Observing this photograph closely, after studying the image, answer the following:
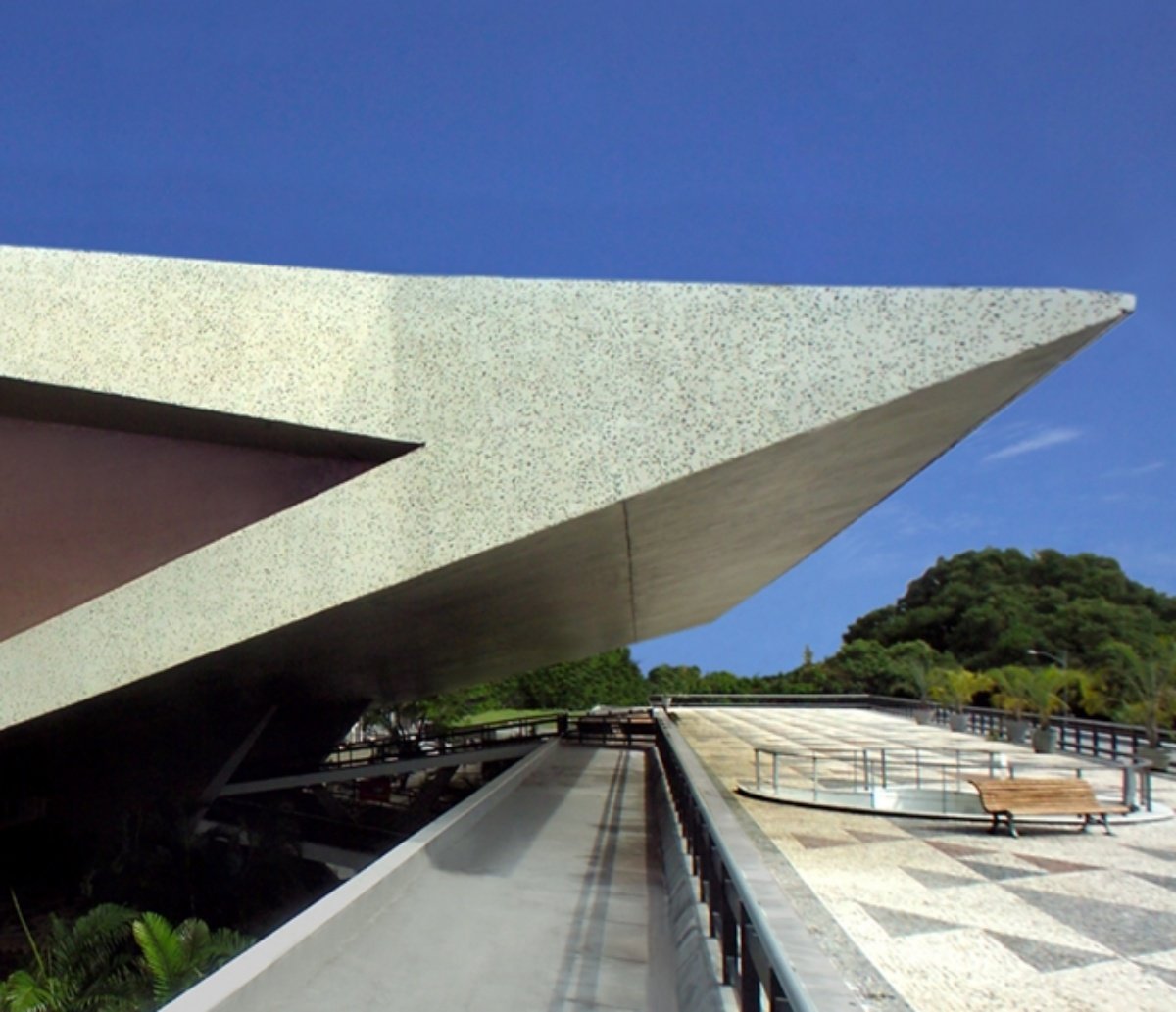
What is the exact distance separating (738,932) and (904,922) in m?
3.56

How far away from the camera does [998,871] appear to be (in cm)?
836

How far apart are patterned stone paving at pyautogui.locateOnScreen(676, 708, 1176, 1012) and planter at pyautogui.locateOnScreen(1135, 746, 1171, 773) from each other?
20.0 ft

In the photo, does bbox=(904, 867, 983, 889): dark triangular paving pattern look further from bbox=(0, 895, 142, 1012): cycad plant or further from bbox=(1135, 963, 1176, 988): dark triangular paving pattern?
bbox=(0, 895, 142, 1012): cycad plant

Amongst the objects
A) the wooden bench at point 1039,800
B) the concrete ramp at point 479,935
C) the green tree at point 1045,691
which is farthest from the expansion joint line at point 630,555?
the green tree at point 1045,691

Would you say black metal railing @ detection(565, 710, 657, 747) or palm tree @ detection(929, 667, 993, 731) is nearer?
black metal railing @ detection(565, 710, 657, 747)

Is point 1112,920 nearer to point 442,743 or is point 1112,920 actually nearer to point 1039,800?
point 1039,800

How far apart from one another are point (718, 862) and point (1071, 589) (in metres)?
56.0

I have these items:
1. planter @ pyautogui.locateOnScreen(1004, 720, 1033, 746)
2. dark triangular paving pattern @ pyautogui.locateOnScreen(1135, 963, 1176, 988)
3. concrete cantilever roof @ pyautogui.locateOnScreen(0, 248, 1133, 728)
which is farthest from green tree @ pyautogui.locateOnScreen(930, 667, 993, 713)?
dark triangular paving pattern @ pyautogui.locateOnScreen(1135, 963, 1176, 988)

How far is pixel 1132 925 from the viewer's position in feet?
21.7

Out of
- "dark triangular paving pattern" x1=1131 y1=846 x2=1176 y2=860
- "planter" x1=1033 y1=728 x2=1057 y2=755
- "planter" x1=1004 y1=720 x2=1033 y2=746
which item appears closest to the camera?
"dark triangular paving pattern" x1=1131 y1=846 x2=1176 y2=860

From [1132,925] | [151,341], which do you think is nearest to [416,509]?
[151,341]

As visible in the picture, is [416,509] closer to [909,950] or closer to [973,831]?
[909,950]

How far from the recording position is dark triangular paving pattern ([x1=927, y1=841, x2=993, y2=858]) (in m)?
9.12

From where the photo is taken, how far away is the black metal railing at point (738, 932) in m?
2.24
